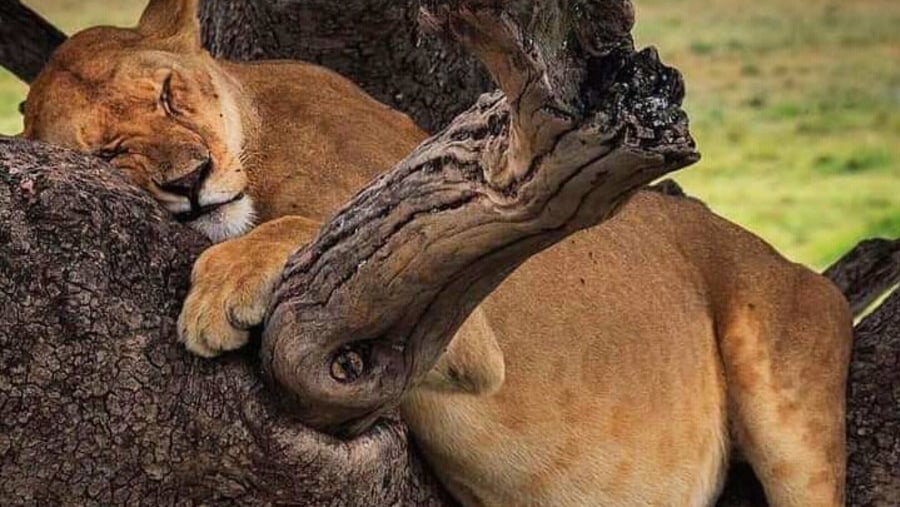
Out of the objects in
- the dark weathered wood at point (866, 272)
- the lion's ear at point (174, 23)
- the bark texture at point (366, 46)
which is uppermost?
the lion's ear at point (174, 23)

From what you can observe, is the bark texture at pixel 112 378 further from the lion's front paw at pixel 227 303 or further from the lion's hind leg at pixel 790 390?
the lion's hind leg at pixel 790 390

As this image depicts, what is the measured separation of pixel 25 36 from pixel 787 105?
683cm

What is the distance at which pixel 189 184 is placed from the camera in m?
2.29

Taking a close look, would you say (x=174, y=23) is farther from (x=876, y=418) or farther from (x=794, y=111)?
(x=794, y=111)

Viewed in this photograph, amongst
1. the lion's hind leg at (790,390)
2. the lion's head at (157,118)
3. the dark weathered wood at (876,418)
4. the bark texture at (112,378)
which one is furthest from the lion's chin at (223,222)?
the dark weathered wood at (876,418)

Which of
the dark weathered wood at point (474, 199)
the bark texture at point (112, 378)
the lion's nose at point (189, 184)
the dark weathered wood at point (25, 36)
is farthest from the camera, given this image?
the dark weathered wood at point (25, 36)

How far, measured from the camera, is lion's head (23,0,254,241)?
2.30 metres

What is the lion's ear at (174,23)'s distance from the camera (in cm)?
260

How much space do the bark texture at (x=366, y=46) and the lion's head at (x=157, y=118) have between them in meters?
0.73

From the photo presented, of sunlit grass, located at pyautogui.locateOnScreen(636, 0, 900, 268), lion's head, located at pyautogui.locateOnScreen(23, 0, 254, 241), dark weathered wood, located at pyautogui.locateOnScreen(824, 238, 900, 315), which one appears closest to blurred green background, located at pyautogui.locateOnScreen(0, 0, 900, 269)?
sunlit grass, located at pyautogui.locateOnScreen(636, 0, 900, 268)

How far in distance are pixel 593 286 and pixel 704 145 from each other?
21.6 ft

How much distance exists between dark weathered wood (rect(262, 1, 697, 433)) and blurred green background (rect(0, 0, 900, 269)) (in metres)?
5.56

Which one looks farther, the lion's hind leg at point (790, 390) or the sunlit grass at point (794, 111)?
the sunlit grass at point (794, 111)

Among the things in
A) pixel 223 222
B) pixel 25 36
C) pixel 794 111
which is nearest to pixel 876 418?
pixel 223 222
